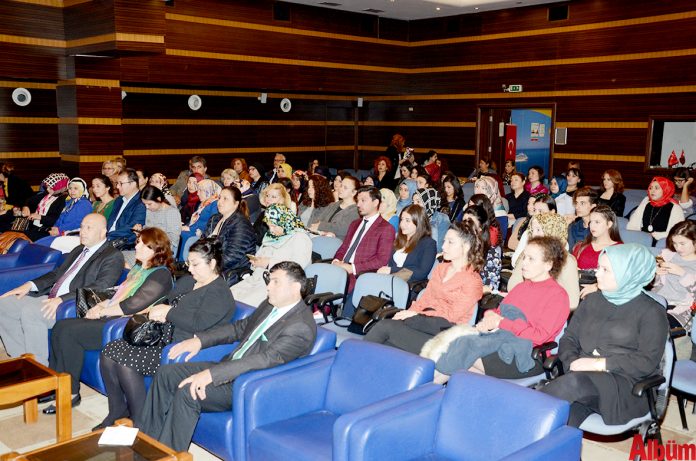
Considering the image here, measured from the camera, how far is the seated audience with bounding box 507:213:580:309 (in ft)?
14.6

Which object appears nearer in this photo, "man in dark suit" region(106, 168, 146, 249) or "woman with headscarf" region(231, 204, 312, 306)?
"woman with headscarf" region(231, 204, 312, 306)

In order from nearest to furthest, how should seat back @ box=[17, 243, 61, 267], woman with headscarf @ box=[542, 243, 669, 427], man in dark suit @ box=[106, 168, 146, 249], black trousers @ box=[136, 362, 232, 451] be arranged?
woman with headscarf @ box=[542, 243, 669, 427] → black trousers @ box=[136, 362, 232, 451] → seat back @ box=[17, 243, 61, 267] → man in dark suit @ box=[106, 168, 146, 249]

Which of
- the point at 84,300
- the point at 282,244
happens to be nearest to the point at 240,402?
the point at 84,300

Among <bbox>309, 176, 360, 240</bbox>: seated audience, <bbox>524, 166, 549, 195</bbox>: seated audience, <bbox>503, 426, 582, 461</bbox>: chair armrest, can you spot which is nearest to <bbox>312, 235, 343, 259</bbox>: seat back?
<bbox>309, 176, 360, 240</bbox>: seated audience

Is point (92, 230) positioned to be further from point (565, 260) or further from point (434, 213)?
point (434, 213)

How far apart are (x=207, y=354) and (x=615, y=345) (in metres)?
2.29

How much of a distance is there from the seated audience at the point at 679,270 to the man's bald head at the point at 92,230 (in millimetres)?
4132

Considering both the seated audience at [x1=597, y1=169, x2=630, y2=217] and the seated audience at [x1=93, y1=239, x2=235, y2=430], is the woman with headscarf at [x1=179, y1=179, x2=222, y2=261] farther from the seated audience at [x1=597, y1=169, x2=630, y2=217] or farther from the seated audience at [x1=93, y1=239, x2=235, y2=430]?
the seated audience at [x1=597, y1=169, x2=630, y2=217]

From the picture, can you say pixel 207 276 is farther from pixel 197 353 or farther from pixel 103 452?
pixel 103 452

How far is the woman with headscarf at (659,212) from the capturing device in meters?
7.29

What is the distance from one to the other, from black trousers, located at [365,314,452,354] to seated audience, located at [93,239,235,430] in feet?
3.15

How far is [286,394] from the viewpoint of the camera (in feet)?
11.2

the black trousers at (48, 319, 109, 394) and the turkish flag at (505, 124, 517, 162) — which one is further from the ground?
the turkish flag at (505, 124, 517, 162)

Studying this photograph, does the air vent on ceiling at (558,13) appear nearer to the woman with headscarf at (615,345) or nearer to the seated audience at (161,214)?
the seated audience at (161,214)
